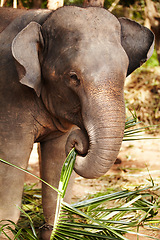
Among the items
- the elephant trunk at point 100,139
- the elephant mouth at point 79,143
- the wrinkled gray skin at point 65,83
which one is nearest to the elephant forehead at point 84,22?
the wrinkled gray skin at point 65,83

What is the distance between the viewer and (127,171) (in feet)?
16.5

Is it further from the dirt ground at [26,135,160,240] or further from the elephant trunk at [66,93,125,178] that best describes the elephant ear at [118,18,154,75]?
the dirt ground at [26,135,160,240]

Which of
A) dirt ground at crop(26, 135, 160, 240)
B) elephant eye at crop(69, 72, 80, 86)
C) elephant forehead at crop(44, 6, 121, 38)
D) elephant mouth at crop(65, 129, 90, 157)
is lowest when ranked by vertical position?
dirt ground at crop(26, 135, 160, 240)

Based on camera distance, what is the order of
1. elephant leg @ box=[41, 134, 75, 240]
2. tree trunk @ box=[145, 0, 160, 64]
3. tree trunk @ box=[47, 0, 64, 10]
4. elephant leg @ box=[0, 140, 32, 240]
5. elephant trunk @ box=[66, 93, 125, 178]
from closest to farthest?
1. elephant trunk @ box=[66, 93, 125, 178]
2. elephant leg @ box=[0, 140, 32, 240]
3. elephant leg @ box=[41, 134, 75, 240]
4. tree trunk @ box=[47, 0, 64, 10]
5. tree trunk @ box=[145, 0, 160, 64]

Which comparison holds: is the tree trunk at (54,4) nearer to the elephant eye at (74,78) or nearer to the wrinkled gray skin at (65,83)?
the wrinkled gray skin at (65,83)

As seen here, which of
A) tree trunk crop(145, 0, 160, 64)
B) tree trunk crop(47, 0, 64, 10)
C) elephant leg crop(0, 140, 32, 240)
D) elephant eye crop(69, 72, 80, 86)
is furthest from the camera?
tree trunk crop(145, 0, 160, 64)

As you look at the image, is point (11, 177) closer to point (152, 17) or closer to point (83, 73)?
point (83, 73)

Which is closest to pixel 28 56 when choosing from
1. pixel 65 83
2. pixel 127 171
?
pixel 65 83

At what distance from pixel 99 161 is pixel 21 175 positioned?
0.76 m

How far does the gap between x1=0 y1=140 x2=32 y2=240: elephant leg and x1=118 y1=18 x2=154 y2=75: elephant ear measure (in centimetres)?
88

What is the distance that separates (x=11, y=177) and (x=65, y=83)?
72 centimetres

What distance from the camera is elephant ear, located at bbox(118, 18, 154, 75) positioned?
2.78m

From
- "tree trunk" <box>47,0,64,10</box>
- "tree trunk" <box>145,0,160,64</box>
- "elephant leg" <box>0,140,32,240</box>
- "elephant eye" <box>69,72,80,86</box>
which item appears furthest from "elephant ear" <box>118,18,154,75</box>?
"tree trunk" <box>145,0,160,64</box>

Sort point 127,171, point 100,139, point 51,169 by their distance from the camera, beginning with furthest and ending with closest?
point 127,171
point 51,169
point 100,139
